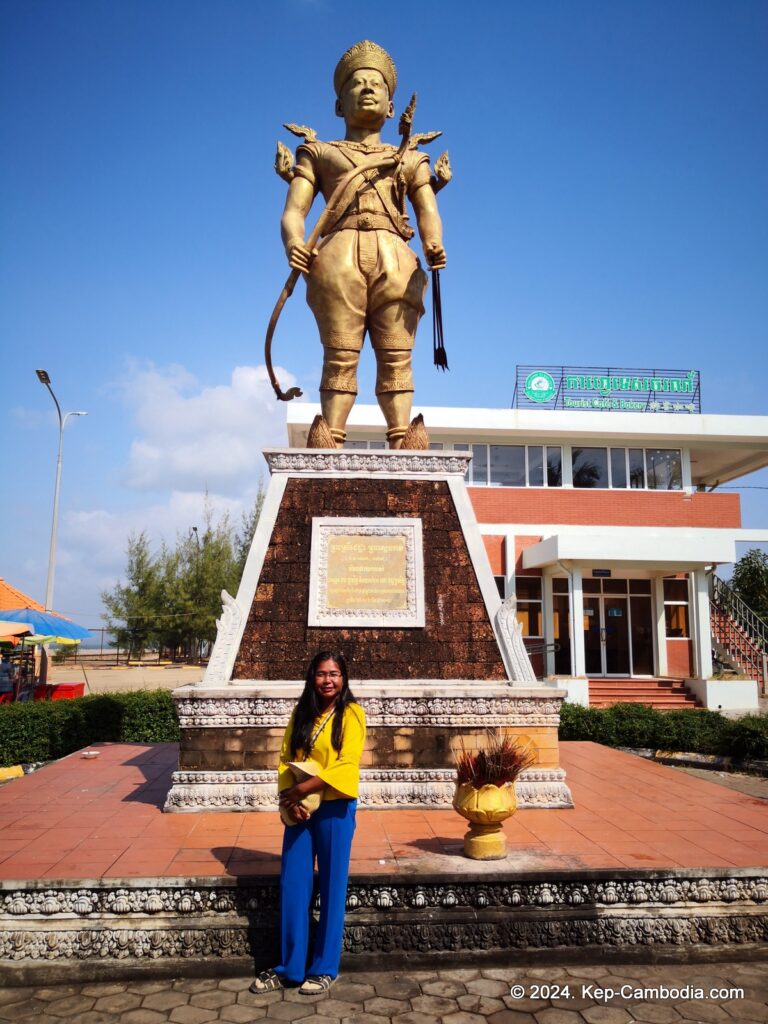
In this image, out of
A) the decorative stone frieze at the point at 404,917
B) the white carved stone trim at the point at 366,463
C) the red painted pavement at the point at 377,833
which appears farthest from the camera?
the white carved stone trim at the point at 366,463

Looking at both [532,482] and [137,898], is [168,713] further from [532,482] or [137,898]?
[532,482]

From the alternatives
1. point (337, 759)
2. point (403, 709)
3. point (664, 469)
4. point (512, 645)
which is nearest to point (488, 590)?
point (512, 645)

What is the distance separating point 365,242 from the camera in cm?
706

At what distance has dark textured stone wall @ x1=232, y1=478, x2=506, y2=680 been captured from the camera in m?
5.79

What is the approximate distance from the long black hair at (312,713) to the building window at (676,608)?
16.3 metres

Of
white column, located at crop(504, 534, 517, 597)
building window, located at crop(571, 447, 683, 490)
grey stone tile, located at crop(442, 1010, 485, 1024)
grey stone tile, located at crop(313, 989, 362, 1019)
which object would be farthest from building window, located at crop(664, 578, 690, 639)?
grey stone tile, located at crop(313, 989, 362, 1019)

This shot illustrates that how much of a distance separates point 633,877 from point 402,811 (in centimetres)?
186

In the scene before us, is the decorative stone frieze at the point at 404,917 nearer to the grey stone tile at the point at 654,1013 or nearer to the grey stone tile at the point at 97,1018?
the grey stone tile at the point at 97,1018

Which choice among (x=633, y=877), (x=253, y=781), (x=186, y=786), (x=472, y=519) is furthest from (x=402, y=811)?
(x=472, y=519)

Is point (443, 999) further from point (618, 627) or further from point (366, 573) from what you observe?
point (618, 627)

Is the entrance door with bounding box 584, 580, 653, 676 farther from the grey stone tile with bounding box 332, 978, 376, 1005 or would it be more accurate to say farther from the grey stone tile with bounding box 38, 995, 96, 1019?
the grey stone tile with bounding box 38, 995, 96, 1019

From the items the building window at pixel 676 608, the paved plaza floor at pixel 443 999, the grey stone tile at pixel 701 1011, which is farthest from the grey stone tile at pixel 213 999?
the building window at pixel 676 608

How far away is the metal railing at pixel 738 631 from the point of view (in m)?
18.6

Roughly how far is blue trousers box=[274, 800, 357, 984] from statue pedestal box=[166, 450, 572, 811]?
1987 mm
